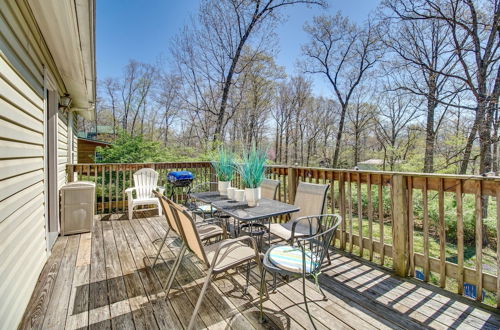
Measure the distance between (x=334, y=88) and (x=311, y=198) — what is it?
1184 cm

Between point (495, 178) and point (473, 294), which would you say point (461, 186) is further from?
point (473, 294)

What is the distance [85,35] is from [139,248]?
8.49 feet

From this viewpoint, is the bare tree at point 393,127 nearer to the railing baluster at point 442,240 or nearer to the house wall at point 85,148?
the railing baluster at point 442,240

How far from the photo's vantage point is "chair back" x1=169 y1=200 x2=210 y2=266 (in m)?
1.76

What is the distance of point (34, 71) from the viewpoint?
2.59m

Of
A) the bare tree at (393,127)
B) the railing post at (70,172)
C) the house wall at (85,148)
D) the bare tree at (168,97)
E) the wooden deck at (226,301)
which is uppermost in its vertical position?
the bare tree at (168,97)

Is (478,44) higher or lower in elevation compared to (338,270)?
higher

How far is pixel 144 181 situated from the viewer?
5.18 metres

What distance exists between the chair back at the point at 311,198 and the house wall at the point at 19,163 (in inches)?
104

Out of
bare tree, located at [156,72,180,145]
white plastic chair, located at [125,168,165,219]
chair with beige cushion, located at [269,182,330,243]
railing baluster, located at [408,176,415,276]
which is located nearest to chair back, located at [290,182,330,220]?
chair with beige cushion, located at [269,182,330,243]

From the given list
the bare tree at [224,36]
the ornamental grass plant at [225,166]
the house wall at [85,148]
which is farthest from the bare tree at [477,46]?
the house wall at [85,148]

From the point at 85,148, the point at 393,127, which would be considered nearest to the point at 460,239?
the point at 393,127

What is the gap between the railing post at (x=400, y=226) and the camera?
8.40ft

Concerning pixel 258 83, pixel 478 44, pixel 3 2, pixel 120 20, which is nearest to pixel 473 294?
pixel 3 2
